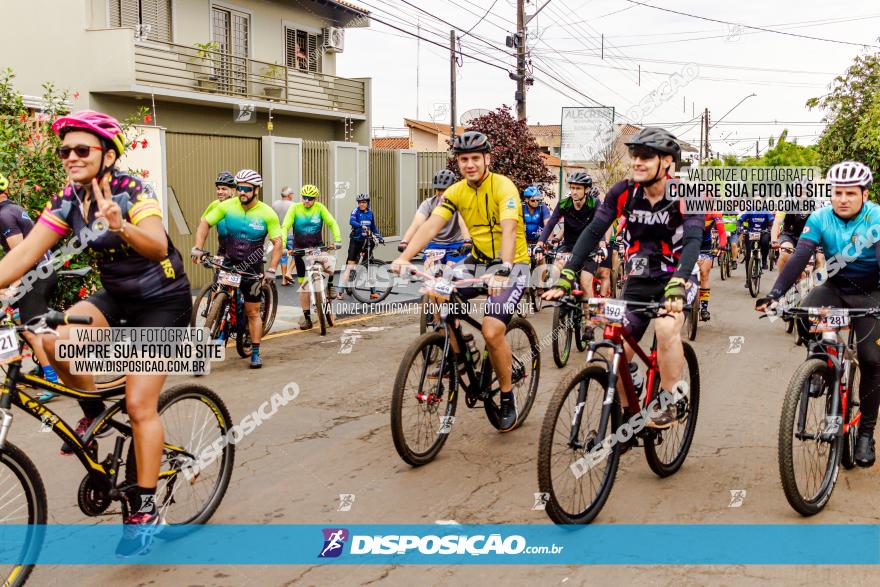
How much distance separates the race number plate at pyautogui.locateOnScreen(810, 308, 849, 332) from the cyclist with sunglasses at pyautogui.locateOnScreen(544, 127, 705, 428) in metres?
0.82

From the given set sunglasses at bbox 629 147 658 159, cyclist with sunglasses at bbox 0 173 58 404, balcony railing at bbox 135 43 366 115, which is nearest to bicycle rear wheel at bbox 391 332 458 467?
sunglasses at bbox 629 147 658 159

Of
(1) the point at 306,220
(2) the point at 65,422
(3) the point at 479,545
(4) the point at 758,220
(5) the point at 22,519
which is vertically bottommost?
(3) the point at 479,545

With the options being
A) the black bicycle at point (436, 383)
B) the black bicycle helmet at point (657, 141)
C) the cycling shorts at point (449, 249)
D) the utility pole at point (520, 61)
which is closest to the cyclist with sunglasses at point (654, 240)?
the black bicycle helmet at point (657, 141)

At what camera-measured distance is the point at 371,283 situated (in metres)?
17.1

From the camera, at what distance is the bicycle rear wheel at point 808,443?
492 centimetres

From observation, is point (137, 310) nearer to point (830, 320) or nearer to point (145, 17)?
point (830, 320)

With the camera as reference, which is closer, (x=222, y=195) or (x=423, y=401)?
(x=423, y=401)

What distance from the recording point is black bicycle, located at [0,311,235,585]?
3.81 meters

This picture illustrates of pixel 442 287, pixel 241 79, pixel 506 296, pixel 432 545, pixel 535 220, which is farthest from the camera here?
pixel 241 79

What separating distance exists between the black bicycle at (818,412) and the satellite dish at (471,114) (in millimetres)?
20869

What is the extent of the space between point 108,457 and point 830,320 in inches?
169

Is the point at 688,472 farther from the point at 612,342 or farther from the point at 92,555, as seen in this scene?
the point at 92,555

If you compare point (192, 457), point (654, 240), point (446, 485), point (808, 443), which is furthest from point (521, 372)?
point (192, 457)

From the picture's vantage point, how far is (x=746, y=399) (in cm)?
840
